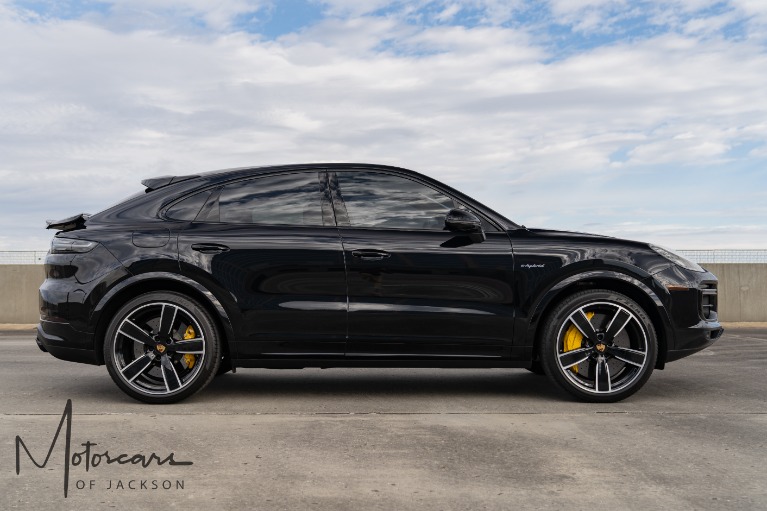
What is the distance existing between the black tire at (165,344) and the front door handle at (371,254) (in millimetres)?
1149

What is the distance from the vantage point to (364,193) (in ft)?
21.3

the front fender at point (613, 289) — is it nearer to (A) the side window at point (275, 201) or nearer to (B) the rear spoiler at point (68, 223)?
(A) the side window at point (275, 201)

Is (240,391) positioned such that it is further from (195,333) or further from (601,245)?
(601,245)

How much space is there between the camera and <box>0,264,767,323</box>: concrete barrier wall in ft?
50.2

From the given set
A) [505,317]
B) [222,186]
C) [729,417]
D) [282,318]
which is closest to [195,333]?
[282,318]

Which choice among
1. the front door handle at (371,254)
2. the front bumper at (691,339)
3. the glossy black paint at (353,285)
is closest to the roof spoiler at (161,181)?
the glossy black paint at (353,285)

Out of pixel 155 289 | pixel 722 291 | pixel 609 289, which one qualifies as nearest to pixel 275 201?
pixel 155 289

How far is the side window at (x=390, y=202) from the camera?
6.40m

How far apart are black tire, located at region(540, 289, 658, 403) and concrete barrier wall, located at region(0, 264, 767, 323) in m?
9.75

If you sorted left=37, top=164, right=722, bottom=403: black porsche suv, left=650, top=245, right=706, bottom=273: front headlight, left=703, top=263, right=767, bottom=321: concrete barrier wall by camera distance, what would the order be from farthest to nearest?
1. left=703, top=263, right=767, bottom=321: concrete barrier wall
2. left=650, top=245, right=706, bottom=273: front headlight
3. left=37, top=164, right=722, bottom=403: black porsche suv

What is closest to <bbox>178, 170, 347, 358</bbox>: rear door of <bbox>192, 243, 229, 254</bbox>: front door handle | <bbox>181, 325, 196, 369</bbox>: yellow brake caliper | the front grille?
<bbox>192, 243, 229, 254</bbox>: front door handle

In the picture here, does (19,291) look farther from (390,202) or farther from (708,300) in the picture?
(708,300)

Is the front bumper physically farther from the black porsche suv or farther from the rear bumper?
the rear bumper

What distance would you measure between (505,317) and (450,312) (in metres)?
0.40
